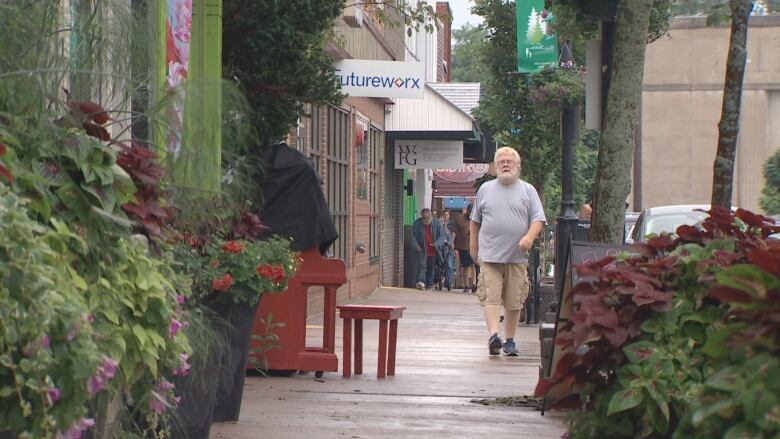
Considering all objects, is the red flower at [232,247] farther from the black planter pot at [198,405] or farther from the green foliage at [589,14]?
the green foliage at [589,14]

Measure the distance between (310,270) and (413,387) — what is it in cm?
111

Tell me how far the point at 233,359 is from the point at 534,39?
10.1m

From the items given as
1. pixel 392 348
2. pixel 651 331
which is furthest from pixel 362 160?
pixel 651 331

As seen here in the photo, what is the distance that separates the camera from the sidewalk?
7.57 meters

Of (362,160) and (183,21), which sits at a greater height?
(183,21)

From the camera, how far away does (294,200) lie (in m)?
9.41

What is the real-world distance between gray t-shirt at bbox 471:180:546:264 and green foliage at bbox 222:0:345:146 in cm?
202

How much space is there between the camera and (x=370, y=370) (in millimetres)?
10781

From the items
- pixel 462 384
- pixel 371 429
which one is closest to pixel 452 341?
pixel 462 384

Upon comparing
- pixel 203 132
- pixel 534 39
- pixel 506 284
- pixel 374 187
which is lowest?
pixel 506 284

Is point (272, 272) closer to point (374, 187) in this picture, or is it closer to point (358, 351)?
point (358, 351)

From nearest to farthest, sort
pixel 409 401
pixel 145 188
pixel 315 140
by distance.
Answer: pixel 145 188
pixel 409 401
pixel 315 140

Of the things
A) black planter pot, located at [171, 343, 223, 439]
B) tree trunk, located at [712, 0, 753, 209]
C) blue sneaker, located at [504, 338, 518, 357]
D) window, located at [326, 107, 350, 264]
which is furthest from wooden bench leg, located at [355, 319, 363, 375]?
window, located at [326, 107, 350, 264]

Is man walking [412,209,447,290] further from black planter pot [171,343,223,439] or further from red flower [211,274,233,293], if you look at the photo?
black planter pot [171,343,223,439]
